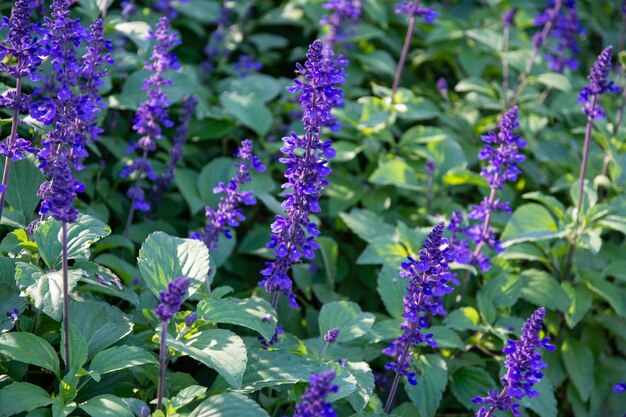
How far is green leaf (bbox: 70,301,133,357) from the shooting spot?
350 centimetres

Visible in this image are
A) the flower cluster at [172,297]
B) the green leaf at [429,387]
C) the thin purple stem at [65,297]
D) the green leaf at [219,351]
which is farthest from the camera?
the green leaf at [429,387]

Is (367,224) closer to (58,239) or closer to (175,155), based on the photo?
(175,155)

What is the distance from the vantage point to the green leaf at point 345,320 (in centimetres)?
392

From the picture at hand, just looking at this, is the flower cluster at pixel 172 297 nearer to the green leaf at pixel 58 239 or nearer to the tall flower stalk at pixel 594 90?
the green leaf at pixel 58 239

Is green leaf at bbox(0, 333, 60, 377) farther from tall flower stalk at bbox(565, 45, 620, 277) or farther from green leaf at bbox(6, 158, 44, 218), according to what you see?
tall flower stalk at bbox(565, 45, 620, 277)

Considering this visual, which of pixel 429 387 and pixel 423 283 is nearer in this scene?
pixel 423 283

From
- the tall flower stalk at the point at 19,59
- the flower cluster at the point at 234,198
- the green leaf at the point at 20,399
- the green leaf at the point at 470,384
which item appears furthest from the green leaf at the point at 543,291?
the tall flower stalk at the point at 19,59

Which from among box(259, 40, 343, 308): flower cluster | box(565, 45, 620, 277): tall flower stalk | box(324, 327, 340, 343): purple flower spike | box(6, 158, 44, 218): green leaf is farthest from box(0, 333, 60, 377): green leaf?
box(565, 45, 620, 277): tall flower stalk

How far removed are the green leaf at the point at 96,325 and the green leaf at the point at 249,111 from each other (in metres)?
2.36

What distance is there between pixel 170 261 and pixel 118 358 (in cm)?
55

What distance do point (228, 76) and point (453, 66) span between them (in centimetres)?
231

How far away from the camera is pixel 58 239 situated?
3.50 meters

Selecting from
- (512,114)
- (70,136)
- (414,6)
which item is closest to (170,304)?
(70,136)

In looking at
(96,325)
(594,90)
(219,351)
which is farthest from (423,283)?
(594,90)
